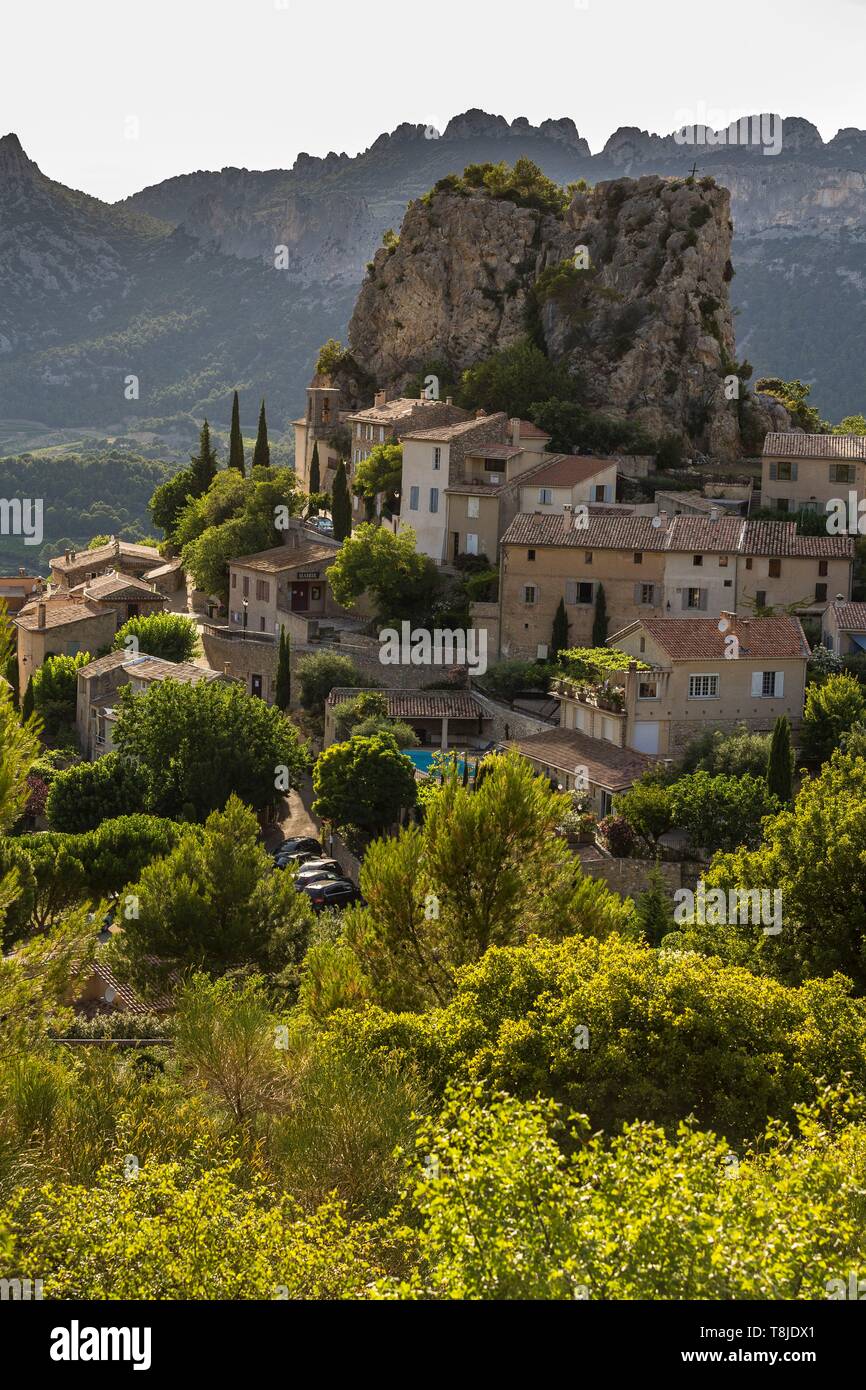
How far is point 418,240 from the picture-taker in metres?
81.8

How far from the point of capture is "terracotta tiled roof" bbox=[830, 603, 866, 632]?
50969 millimetres

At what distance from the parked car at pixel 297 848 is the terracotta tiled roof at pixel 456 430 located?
18940 mm

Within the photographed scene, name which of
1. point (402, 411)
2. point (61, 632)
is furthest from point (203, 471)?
point (61, 632)

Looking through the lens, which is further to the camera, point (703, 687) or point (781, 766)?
point (703, 687)

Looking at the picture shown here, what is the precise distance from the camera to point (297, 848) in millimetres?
48594

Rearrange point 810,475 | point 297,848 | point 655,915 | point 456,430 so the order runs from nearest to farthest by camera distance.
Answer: point 655,915 < point 297,848 < point 810,475 < point 456,430

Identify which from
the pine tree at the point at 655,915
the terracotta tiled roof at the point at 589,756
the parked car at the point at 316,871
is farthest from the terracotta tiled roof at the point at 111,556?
the pine tree at the point at 655,915

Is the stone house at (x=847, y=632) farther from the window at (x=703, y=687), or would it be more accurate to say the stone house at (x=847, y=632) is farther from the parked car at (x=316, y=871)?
the parked car at (x=316, y=871)

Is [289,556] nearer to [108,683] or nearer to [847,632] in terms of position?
[108,683]

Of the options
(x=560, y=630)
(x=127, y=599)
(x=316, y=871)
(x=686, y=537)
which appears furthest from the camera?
(x=127, y=599)

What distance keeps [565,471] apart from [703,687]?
640 inches

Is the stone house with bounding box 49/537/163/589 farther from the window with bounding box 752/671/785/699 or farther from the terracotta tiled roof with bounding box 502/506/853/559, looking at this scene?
the window with bounding box 752/671/785/699

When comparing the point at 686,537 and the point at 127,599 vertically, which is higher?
the point at 686,537
